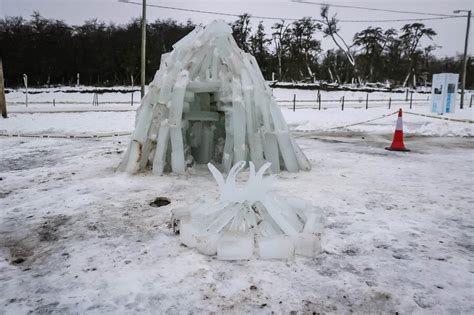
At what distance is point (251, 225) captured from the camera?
3.05 m

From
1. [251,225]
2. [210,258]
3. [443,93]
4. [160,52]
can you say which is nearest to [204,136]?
[251,225]

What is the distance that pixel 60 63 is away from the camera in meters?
43.3

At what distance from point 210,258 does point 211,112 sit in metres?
3.38

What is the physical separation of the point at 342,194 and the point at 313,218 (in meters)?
1.52

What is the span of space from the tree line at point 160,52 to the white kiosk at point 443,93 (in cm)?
2094

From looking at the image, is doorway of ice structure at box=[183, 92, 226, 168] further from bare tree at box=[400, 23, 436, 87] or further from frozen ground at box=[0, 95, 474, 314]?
bare tree at box=[400, 23, 436, 87]

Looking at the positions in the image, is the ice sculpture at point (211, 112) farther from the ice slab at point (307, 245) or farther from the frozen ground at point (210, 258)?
the ice slab at point (307, 245)

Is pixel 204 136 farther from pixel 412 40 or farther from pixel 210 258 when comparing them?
pixel 412 40

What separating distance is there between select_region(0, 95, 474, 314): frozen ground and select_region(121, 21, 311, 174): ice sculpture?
1.16 feet

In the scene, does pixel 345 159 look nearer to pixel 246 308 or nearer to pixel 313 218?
pixel 313 218

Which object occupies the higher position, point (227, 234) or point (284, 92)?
point (284, 92)

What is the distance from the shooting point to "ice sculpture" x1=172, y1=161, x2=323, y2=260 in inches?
107

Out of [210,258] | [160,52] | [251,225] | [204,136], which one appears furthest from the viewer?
[160,52]

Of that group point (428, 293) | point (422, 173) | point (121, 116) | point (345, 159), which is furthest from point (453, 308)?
point (121, 116)
